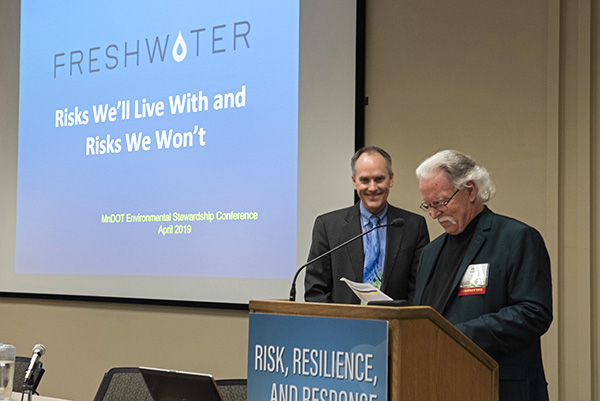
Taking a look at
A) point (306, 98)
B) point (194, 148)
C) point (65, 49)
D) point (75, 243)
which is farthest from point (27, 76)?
point (306, 98)

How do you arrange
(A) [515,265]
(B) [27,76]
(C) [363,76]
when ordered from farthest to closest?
(B) [27,76] < (C) [363,76] < (A) [515,265]

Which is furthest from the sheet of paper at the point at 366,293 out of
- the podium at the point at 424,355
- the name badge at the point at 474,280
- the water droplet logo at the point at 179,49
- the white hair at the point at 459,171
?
the water droplet logo at the point at 179,49

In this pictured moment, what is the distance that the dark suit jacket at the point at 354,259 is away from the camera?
3309mm

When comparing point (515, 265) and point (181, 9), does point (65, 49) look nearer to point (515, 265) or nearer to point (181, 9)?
point (181, 9)

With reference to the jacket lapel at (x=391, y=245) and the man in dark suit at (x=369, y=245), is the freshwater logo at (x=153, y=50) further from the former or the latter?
the jacket lapel at (x=391, y=245)

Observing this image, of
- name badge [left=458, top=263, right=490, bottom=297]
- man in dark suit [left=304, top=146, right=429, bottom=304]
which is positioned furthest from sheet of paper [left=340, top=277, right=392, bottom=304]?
man in dark suit [left=304, top=146, right=429, bottom=304]

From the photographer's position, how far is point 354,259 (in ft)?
11.0

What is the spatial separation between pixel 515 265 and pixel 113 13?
12.8 ft

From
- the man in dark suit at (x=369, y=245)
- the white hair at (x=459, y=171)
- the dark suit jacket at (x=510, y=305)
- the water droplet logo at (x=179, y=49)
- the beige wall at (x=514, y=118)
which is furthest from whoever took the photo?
the water droplet logo at (x=179, y=49)

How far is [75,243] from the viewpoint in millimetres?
5379

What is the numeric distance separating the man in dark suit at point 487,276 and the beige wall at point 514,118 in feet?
3.79

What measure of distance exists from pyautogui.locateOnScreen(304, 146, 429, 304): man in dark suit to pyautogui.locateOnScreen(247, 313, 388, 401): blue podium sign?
4.82 feet

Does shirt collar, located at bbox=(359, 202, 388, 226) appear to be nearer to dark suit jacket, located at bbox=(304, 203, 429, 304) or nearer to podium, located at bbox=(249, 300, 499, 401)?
dark suit jacket, located at bbox=(304, 203, 429, 304)

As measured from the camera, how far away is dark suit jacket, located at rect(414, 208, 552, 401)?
2.13m
